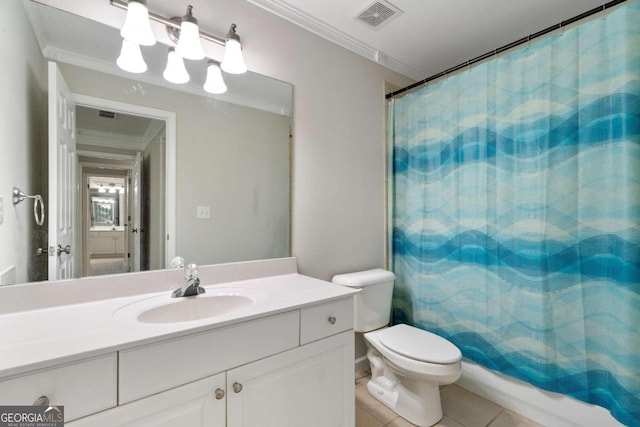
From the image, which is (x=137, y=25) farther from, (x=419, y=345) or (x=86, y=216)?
(x=419, y=345)

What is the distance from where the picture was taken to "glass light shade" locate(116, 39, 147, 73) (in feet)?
3.90

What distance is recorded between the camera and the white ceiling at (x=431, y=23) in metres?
1.58

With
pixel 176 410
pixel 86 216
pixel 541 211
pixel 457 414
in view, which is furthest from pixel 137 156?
pixel 457 414

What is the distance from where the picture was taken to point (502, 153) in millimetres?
1601

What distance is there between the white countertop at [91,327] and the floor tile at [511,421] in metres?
1.17

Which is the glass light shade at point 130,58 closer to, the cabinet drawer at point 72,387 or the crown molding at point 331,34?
the crown molding at point 331,34

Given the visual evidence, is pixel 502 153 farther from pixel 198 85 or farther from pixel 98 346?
pixel 98 346

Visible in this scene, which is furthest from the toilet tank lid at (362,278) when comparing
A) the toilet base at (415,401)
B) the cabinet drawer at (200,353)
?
the cabinet drawer at (200,353)

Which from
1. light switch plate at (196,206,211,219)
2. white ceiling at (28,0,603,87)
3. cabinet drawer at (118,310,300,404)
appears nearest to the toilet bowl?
cabinet drawer at (118,310,300,404)

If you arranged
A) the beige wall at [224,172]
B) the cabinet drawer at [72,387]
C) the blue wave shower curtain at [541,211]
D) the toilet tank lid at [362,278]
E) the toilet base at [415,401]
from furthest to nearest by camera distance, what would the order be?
1. the toilet tank lid at [362,278]
2. the toilet base at [415,401]
3. the beige wall at [224,172]
4. the blue wave shower curtain at [541,211]
5. the cabinet drawer at [72,387]

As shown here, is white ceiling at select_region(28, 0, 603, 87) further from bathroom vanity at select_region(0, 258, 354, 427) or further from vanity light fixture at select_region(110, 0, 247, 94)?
Answer: bathroom vanity at select_region(0, 258, 354, 427)

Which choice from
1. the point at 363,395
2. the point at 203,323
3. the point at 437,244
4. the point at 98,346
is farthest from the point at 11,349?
the point at 437,244

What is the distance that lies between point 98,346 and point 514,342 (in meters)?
1.87

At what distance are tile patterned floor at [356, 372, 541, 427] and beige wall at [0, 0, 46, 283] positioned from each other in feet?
5.53
